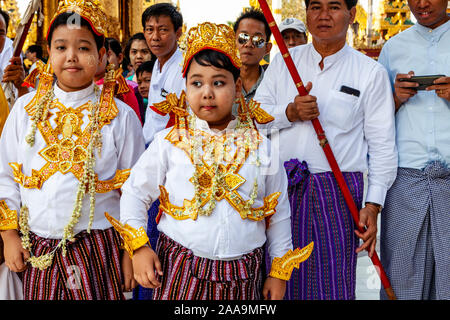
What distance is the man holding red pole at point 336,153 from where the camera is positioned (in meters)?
2.15

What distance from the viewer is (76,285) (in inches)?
73.0

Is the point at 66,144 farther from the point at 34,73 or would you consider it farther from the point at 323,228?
the point at 323,228

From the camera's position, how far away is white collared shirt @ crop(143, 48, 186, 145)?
9.16 ft

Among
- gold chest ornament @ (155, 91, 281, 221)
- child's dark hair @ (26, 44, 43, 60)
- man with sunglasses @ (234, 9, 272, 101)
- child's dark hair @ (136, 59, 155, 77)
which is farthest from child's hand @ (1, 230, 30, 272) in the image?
child's dark hair @ (26, 44, 43, 60)

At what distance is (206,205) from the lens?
1.67m

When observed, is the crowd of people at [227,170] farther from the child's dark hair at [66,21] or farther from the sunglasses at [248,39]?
the sunglasses at [248,39]

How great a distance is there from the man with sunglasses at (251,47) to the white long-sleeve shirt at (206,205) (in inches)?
46.1

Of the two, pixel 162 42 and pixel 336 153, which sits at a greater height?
pixel 162 42

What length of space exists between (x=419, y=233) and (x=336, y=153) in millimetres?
515

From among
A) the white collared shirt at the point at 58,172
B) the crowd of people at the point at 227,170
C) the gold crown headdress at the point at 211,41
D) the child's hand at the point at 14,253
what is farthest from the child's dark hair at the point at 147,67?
the child's hand at the point at 14,253

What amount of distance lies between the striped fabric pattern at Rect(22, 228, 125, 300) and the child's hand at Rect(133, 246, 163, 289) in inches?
12.2

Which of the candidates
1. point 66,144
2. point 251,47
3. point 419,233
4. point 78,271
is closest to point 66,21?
point 66,144
